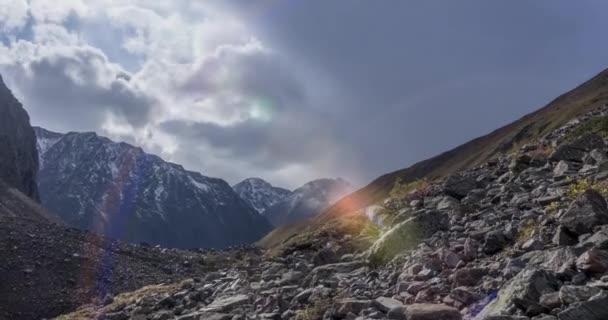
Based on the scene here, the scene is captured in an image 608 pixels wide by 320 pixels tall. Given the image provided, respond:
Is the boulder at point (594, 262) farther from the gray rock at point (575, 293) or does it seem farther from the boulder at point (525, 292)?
the gray rock at point (575, 293)

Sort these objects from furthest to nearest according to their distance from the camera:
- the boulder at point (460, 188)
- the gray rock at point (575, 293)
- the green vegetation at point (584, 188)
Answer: the boulder at point (460, 188), the green vegetation at point (584, 188), the gray rock at point (575, 293)

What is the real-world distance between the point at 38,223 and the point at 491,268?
166ft

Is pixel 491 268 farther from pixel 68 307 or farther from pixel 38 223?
pixel 38 223

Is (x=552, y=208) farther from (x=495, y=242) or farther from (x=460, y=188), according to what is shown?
(x=460, y=188)

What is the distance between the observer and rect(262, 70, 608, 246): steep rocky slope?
107 m

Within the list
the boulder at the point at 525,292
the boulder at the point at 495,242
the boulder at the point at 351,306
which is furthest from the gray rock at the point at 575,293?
the boulder at the point at 495,242

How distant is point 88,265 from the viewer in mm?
45062

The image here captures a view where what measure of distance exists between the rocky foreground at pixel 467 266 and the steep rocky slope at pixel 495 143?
7487 centimetres

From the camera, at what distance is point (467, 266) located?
13547mm

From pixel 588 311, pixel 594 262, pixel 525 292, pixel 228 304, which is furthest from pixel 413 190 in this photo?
pixel 588 311

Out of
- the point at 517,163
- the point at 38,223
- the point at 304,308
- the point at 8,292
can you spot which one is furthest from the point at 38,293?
the point at 517,163

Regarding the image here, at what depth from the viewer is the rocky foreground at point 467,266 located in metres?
9.90

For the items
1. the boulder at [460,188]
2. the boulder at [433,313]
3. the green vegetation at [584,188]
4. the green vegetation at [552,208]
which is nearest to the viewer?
the boulder at [433,313]

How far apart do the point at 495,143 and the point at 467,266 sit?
124474 millimetres
